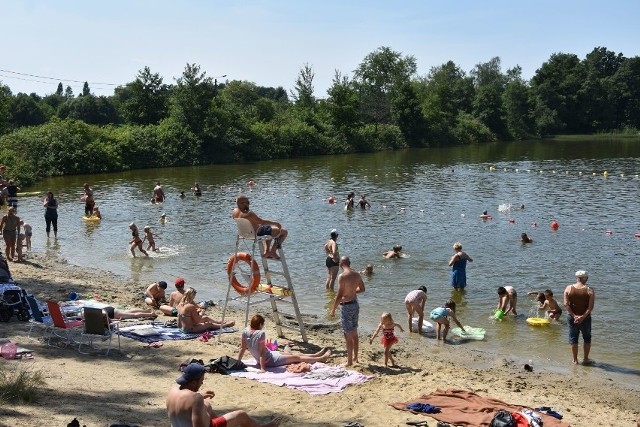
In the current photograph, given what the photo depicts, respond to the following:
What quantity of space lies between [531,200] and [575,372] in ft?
80.7

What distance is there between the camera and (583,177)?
45.7 m

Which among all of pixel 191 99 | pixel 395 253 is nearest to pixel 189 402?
pixel 395 253

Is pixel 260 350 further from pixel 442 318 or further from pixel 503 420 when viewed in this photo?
pixel 442 318

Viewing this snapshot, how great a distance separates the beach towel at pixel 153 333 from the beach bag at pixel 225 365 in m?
1.85

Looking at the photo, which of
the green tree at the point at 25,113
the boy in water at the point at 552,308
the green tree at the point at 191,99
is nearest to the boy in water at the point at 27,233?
the boy in water at the point at 552,308

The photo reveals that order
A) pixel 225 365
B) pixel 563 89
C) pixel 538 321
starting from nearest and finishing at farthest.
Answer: pixel 225 365 < pixel 538 321 < pixel 563 89

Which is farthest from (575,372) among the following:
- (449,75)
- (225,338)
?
(449,75)

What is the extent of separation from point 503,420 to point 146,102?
6401cm

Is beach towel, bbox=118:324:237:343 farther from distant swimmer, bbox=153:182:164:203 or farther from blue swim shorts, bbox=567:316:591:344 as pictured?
Answer: distant swimmer, bbox=153:182:164:203

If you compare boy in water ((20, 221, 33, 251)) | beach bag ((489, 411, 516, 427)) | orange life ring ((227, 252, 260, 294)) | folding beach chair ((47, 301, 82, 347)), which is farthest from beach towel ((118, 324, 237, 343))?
boy in water ((20, 221, 33, 251))

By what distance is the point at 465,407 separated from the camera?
370 inches

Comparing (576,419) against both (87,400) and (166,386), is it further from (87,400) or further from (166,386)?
(87,400)

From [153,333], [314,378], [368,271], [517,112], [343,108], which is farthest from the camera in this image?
[517,112]

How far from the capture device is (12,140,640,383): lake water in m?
16.2
